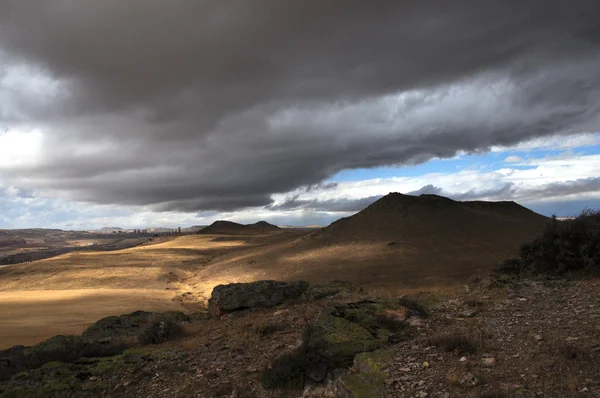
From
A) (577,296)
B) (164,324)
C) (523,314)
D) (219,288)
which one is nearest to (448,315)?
(523,314)

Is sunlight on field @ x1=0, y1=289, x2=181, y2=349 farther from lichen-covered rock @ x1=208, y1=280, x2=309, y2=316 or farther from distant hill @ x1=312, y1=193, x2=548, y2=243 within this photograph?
distant hill @ x1=312, y1=193, x2=548, y2=243

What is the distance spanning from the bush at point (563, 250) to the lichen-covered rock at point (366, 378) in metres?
10.6

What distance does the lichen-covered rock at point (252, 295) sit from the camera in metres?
16.8

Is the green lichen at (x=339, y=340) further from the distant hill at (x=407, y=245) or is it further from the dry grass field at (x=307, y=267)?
the distant hill at (x=407, y=245)

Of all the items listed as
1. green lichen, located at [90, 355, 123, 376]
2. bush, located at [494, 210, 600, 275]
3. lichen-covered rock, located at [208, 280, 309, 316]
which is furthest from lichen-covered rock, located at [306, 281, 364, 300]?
green lichen, located at [90, 355, 123, 376]

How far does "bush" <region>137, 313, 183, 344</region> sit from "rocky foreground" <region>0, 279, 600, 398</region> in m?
0.05

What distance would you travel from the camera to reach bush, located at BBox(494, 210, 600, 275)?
13.7 metres

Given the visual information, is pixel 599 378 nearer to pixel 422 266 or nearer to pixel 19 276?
pixel 422 266

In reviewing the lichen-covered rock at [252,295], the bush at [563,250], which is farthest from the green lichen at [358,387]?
the bush at [563,250]

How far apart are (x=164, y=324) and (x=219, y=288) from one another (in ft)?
18.9

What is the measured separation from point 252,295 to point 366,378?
1160 cm

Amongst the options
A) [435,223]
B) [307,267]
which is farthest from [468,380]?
[435,223]

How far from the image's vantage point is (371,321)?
9125mm

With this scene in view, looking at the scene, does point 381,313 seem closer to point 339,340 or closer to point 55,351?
point 339,340
